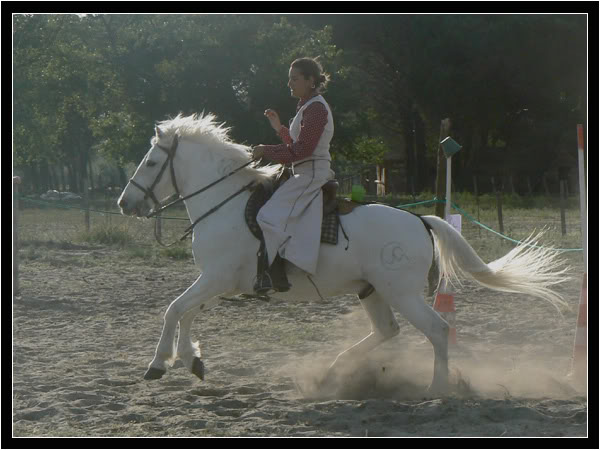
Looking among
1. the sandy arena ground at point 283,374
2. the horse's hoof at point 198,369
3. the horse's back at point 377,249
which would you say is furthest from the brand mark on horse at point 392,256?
the horse's hoof at point 198,369

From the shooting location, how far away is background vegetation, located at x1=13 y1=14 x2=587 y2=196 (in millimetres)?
32906

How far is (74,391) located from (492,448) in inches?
114

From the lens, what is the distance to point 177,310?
5578 mm

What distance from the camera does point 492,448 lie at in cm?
429

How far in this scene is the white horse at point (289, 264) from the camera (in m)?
5.68

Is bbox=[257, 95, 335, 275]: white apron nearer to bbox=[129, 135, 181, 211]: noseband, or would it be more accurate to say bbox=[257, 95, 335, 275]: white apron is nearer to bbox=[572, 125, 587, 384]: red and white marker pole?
bbox=[129, 135, 181, 211]: noseband

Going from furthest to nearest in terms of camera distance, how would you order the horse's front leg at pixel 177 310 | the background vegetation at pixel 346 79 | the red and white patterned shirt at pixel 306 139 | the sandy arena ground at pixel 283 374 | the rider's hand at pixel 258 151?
the background vegetation at pixel 346 79
the rider's hand at pixel 258 151
the red and white patterned shirt at pixel 306 139
the horse's front leg at pixel 177 310
the sandy arena ground at pixel 283 374

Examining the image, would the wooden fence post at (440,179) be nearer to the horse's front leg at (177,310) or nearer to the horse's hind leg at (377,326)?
the horse's hind leg at (377,326)

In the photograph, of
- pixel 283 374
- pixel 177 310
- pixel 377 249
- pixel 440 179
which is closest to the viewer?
pixel 177 310

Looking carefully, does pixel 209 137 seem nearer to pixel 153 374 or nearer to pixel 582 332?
pixel 153 374

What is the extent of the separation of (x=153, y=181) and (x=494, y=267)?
270 centimetres

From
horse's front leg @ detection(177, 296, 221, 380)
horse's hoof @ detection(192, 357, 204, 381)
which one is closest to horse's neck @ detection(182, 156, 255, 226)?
horse's front leg @ detection(177, 296, 221, 380)

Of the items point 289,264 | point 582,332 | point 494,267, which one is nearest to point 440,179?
point 494,267

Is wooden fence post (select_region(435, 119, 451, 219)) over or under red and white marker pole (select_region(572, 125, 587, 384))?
over
